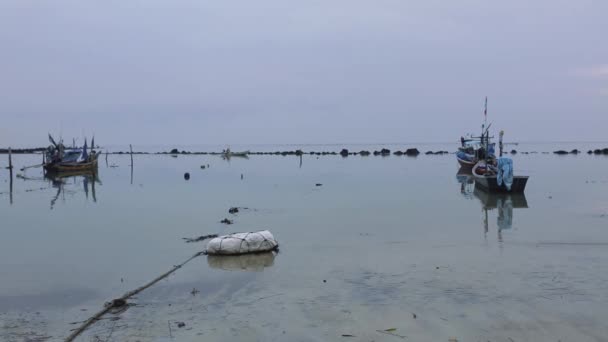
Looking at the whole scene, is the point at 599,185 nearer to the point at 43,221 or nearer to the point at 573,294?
the point at 573,294

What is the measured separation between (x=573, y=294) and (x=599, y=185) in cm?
2742

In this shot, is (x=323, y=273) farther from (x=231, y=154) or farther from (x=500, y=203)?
(x=231, y=154)

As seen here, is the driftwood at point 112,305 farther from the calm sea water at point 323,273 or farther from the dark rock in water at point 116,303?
the calm sea water at point 323,273

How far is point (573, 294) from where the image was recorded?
9.28 meters

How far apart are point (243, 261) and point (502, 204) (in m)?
15.0

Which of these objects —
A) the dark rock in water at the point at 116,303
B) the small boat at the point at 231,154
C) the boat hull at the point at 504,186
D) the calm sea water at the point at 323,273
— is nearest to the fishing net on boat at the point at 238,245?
the calm sea water at the point at 323,273

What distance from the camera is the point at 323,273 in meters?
11.3

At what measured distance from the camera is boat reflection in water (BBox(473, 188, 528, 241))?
18203 millimetres

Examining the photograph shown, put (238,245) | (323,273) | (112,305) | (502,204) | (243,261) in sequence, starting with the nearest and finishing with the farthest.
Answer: (112,305) → (323,273) → (243,261) → (238,245) → (502,204)

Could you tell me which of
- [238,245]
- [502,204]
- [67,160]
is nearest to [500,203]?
[502,204]

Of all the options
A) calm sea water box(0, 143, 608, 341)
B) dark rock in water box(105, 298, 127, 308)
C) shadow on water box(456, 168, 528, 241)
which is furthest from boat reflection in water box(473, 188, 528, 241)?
dark rock in water box(105, 298, 127, 308)

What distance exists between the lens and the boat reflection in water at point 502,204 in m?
18.2

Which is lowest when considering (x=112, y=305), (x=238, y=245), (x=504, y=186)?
(x=112, y=305)

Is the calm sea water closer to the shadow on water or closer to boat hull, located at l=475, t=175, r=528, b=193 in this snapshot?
the shadow on water
